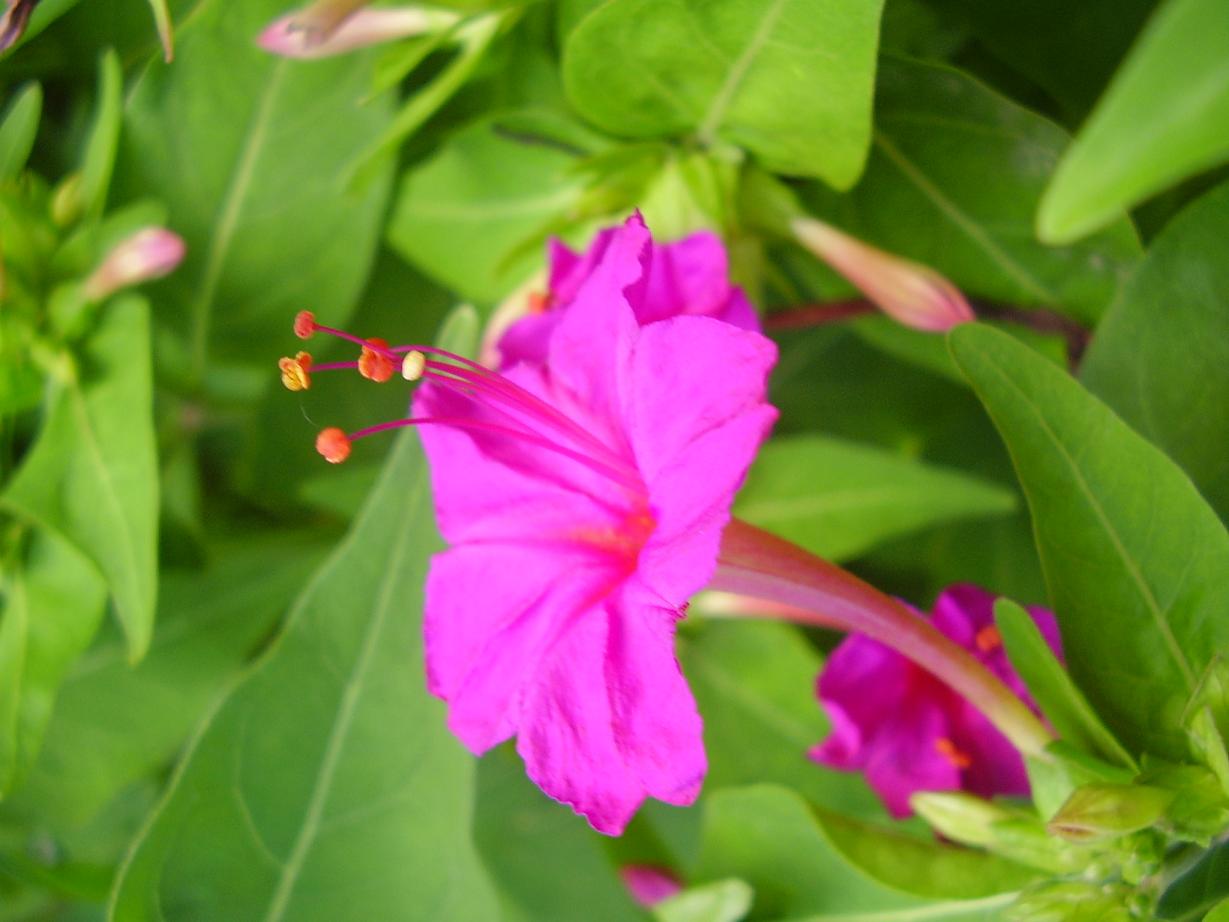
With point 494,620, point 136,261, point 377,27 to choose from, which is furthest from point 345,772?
point 377,27

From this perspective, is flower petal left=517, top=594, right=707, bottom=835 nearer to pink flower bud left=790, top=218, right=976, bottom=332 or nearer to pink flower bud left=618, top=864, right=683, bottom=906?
pink flower bud left=790, top=218, right=976, bottom=332

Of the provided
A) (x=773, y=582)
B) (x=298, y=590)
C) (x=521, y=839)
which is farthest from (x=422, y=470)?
(x=521, y=839)

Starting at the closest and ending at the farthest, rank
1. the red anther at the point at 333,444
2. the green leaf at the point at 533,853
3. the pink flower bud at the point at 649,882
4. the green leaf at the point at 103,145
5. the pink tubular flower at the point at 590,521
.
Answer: the pink tubular flower at the point at 590,521
the red anther at the point at 333,444
the green leaf at the point at 103,145
the pink flower bud at the point at 649,882
the green leaf at the point at 533,853

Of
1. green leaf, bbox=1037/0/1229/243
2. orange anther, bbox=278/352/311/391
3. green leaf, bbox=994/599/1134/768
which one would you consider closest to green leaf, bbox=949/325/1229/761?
green leaf, bbox=994/599/1134/768

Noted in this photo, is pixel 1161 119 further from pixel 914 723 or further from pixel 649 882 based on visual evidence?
pixel 649 882

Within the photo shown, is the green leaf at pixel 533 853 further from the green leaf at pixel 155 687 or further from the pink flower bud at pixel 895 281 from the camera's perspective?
the pink flower bud at pixel 895 281

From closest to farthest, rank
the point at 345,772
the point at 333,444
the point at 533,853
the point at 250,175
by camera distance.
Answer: the point at 333,444
the point at 345,772
the point at 250,175
the point at 533,853

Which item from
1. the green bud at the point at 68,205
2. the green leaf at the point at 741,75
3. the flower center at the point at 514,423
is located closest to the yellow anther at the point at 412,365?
the flower center at the point at 514,423
